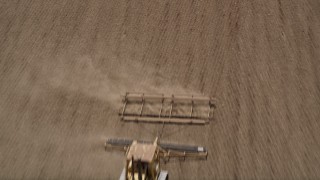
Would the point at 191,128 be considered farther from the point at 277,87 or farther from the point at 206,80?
the point at 277,87

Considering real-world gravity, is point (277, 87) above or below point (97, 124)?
above

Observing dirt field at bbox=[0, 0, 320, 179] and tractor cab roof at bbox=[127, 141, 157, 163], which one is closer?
tractor cab roof at bbox=[127, 141, 157, 163]

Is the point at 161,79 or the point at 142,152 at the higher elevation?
the point at 161,79

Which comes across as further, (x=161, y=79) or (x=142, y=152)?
(x=161, y=79)

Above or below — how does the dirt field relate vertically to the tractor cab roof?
above

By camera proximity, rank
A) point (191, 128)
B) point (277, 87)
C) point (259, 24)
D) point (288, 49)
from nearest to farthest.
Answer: point (191, 128), point (277, 87), point (288, 49), point (259, 24)

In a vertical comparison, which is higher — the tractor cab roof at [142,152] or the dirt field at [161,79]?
the dirt field at [161,79]

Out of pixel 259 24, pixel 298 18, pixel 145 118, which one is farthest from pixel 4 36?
pixel 298 18

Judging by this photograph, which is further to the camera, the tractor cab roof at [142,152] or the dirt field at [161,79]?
the dirt field at [161,79]
